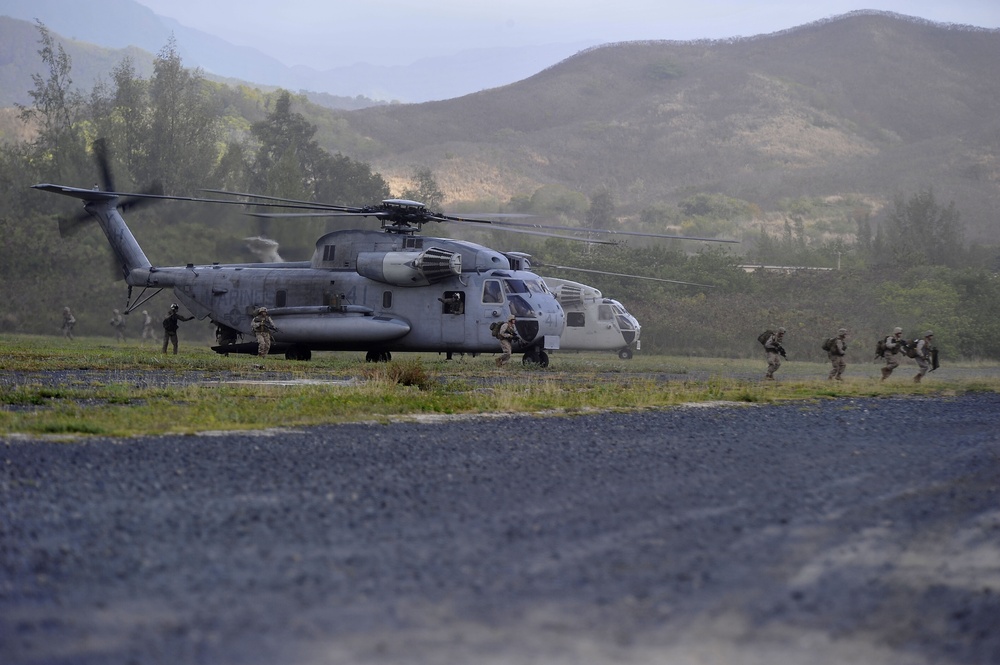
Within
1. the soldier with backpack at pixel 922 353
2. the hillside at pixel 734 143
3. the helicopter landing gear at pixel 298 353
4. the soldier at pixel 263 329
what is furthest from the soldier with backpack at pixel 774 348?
the hillside at pixel 734 143

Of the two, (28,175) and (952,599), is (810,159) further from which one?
(952,599)

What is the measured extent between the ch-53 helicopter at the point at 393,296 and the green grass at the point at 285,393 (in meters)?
0.91

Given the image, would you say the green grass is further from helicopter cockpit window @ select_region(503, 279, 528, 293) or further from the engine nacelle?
the engine nacelle

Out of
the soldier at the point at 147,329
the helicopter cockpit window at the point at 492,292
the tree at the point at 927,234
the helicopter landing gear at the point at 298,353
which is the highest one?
the tree at the point at 927,234

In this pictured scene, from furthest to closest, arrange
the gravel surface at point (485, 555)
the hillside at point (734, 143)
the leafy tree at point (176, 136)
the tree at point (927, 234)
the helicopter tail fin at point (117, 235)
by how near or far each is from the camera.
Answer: the hillside at point (734, 143) < the tree at point (927, 234) < the leafy tree at point (176, 136) < the helicopter tail fin at point (117, 235) < the gravel surface at point (485, 555)

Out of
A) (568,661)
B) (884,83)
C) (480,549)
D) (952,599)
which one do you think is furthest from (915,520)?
(884,83)

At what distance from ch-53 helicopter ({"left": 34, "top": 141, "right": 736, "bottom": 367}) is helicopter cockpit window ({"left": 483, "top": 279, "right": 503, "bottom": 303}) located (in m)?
0.03

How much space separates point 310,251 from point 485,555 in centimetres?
4064

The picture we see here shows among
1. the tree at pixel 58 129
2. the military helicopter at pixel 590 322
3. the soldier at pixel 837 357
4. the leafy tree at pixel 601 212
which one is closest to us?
the soldier at pixel 837 357

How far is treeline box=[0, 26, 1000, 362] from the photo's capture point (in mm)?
55031

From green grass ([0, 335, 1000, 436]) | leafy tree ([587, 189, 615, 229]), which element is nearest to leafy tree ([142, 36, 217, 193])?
leafy tree ([587, 189, 615, 229])

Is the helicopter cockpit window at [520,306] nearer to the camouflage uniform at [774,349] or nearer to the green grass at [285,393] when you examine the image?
the green grass at [285,393]

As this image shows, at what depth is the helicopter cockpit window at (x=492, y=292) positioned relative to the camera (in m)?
28.8

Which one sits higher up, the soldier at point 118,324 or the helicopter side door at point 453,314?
the helicopter side door at point 453,314
